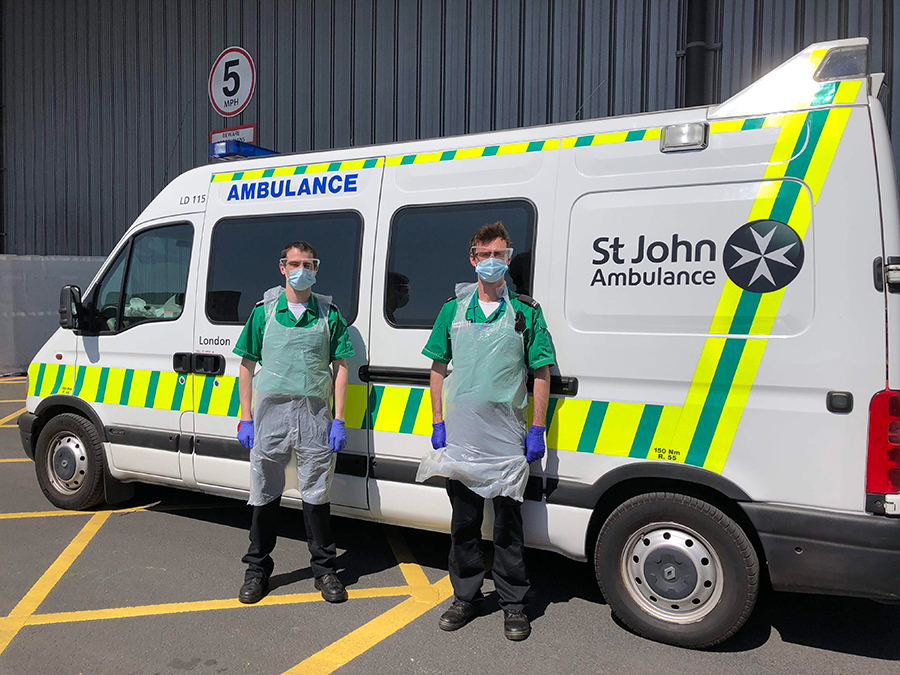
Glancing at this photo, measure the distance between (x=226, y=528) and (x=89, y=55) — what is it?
512 inches

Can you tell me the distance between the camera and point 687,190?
3258 mm

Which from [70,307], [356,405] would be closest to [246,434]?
[356,405]

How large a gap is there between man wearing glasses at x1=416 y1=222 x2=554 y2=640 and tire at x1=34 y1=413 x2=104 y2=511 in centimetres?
269

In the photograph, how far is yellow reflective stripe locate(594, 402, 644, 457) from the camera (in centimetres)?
332

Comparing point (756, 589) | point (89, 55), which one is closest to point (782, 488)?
point (756, 589)

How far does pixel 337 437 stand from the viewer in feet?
12.5

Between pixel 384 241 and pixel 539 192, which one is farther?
pixel 384 241

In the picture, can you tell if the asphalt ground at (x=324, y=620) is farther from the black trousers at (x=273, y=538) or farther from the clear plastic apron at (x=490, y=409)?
the clear plastic apron at (x=490, y=409)

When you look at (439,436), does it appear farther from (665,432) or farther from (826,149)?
(826,149)

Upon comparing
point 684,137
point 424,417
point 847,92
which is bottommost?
point 424,417

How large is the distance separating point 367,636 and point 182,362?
210cm

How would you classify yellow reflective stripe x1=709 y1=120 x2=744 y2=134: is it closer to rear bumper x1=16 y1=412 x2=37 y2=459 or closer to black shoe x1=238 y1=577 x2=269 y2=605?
black shoe x1=238 y1=577 x2=269 y2=605

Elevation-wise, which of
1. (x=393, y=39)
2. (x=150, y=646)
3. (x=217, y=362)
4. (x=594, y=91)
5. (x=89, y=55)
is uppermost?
(x=89, y=55)

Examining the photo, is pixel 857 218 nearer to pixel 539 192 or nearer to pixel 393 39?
pixel 539 192
